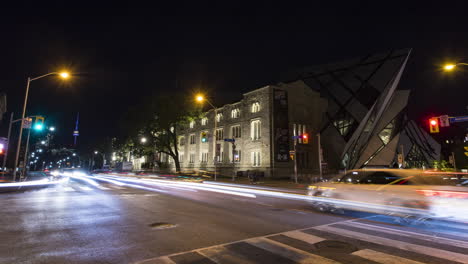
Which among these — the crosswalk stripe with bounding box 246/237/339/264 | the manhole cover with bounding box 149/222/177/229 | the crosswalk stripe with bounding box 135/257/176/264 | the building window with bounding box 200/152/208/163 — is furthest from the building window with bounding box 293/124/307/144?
the crosswalk stripe with bounding box 135/257/176/264

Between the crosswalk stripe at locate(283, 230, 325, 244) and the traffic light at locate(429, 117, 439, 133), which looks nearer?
the crosswalk stripe at locate(283, 230, 325, 244)

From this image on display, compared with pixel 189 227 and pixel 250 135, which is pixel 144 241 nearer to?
pixel 189 227

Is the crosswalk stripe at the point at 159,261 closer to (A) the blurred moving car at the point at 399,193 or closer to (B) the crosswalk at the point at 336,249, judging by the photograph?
(B) the crosswalk at the point at 336,249

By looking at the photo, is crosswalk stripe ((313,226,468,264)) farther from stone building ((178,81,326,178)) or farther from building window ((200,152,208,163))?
building window ((200,152,208,163))

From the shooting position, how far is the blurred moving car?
7551 millimetres

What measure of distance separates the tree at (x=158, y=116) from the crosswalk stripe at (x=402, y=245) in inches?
1488

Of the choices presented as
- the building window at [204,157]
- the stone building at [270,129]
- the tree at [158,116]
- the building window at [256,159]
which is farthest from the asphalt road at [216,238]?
the building window at [204,157]

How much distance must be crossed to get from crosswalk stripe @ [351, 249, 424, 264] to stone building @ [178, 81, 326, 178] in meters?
28.1

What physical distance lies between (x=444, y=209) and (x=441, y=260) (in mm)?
3696

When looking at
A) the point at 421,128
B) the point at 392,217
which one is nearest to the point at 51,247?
the point at 392,217

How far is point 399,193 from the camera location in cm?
853

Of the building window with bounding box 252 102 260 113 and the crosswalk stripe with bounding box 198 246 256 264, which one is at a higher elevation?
the building window with bounding box 252 102 260 113

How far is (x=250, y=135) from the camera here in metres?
39.6

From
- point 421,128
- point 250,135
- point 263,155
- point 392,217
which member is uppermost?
point 421,128
